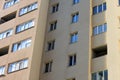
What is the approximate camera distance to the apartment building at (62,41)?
25.4 meters

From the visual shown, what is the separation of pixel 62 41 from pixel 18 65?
4.98 m

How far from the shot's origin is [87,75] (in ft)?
81.4

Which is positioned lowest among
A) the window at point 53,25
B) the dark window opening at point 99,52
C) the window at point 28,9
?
the dark window opening at point 99,52

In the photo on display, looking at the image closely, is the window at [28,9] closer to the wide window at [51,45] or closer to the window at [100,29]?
the wide window at [51,45]

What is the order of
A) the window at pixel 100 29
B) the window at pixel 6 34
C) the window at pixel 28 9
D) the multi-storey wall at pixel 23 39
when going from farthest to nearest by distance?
the window at pixel 6 34, the window at pixel 28 9, the multi-storey wall at pixel 23 39, the window at pixel 100 29

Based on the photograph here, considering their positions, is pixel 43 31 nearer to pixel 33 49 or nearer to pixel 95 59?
pixel 33 49

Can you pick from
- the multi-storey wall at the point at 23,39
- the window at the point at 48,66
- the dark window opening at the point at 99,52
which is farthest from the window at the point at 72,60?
the multi-storey wall at the point at 23,39

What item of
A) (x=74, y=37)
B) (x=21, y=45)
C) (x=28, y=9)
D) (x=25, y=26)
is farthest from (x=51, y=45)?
(x=28, y=9)

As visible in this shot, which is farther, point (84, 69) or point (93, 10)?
point (93, 10)

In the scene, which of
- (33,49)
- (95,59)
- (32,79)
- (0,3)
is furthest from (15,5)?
(95,59)

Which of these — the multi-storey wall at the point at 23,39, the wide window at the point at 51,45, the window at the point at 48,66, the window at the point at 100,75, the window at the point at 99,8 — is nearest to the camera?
the window at the point at 100,75

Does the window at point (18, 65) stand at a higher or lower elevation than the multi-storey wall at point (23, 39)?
lower

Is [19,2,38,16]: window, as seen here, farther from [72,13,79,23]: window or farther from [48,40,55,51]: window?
[72,13,79,23]: window

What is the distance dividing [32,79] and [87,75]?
214 inches
